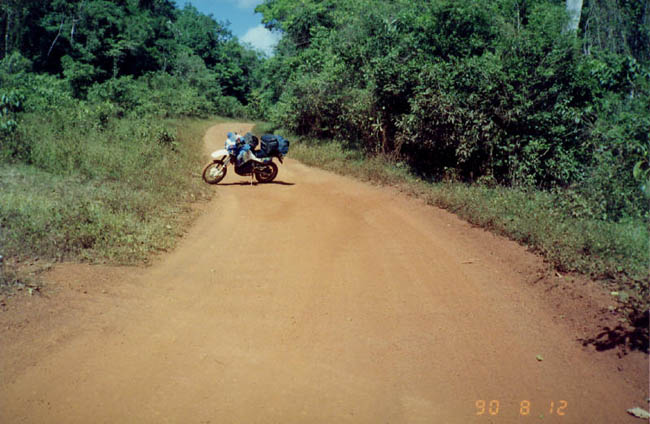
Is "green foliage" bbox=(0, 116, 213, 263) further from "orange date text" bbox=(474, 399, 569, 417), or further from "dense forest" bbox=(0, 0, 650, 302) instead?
"orange date text" bbox=(474, 399, 569, 417)

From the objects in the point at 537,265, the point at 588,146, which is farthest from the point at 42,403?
the point at 588,146

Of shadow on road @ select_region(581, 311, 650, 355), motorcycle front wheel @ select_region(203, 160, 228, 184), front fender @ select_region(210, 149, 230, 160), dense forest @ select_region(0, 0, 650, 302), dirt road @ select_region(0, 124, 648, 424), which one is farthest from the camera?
motorcycle front wheel @ select_region(203, 160, 228, 184)

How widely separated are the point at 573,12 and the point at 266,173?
864 cm

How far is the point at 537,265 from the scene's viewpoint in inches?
221

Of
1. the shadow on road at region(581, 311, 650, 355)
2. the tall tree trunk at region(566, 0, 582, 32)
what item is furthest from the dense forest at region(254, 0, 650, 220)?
the shadow on road at region(581, 311, 650, 355)

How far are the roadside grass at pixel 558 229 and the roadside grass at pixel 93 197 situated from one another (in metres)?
4.89

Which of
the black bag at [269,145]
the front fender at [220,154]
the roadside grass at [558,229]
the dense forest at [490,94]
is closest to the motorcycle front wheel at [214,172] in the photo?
the front fender at [220,154]

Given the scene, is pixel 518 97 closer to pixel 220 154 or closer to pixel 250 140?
pixel 250 140

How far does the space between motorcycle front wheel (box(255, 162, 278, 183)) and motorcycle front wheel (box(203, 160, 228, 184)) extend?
2.75 feet

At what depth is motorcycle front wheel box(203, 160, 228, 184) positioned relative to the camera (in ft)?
33.1

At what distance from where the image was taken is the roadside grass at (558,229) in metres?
4.96

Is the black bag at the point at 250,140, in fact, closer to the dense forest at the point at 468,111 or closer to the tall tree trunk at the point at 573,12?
the dense forest at the point at 468,111

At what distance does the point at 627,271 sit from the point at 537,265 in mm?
960

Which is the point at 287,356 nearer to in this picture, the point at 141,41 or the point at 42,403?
the point at 42,403
